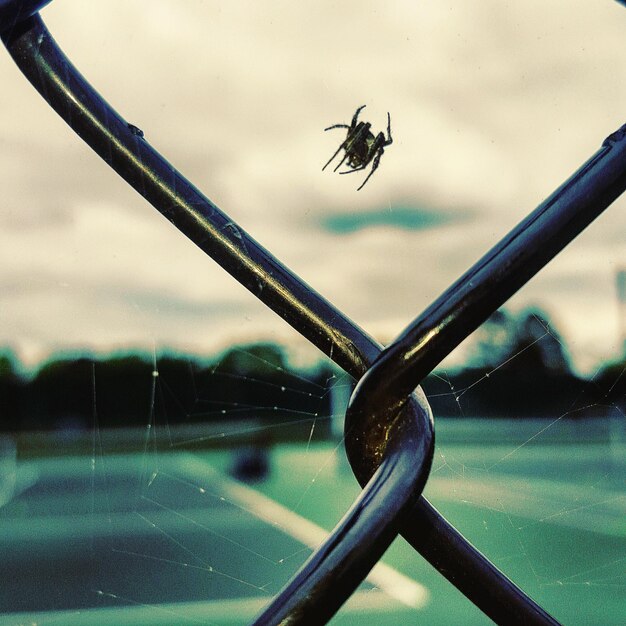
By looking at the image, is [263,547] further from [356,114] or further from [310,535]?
[356,114]

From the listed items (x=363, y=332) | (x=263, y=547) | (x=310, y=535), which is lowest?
(x=263, y=547)

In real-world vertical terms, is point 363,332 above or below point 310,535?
above

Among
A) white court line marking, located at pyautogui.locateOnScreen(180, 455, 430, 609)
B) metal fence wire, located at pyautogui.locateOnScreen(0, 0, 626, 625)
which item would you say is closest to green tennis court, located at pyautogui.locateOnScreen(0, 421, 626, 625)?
white court line marking, located at pyautogui.locateOnScreen(180, 455, 430, 609)

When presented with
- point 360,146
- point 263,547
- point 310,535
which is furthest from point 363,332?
point 263,547

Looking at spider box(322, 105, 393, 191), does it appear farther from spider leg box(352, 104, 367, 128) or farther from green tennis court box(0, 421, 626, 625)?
green tennis court box(0, 421, 626, 625)

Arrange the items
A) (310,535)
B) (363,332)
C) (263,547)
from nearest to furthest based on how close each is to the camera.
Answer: (363,332) < (310,535) < (263,547)

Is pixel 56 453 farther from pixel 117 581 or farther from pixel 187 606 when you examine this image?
pixel 187 606

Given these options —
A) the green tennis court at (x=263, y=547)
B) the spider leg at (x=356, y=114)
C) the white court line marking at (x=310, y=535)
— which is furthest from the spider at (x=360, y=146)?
the white court line marking at (x=310, y=535)
